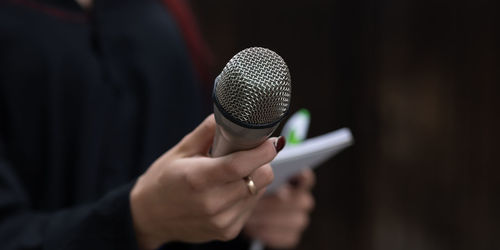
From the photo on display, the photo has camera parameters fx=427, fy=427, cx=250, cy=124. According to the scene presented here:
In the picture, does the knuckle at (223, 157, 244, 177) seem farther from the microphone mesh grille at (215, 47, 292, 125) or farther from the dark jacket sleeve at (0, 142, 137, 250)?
the dark jacket sleeve at (0, 142, 137, 250)

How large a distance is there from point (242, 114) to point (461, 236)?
1.97 meters

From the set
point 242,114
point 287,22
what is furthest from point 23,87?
point 287,22

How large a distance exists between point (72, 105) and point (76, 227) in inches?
11.3

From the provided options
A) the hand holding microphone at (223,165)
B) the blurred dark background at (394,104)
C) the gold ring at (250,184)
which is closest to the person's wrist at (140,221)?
the hand holding microphone at (223,165)

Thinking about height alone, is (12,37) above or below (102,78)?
above

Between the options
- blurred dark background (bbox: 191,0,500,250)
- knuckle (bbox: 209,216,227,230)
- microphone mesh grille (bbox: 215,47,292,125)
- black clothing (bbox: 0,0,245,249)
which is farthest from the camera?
blurred dark background (bbox: 191,0,500,250)

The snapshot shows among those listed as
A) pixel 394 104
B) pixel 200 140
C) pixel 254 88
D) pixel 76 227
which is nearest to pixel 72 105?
pixel 76 227

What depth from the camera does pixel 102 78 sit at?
29.4 inches

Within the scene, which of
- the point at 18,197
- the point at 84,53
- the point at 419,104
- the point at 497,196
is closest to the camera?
the point at 18,197

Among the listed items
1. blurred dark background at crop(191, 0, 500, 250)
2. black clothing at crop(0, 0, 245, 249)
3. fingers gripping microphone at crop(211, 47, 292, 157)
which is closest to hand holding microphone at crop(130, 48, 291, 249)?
fingers gripping microphone at crop(211, 47, 292, 157)

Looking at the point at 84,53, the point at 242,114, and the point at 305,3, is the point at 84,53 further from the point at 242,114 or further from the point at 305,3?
the point at 305,3

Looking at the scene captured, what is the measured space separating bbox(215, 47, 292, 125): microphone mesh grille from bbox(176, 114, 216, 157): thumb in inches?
2.8

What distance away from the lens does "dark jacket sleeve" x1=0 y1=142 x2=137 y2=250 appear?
47 cm

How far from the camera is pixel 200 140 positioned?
0.39m
